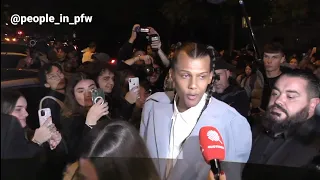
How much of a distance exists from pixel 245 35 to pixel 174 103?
40 centimetres

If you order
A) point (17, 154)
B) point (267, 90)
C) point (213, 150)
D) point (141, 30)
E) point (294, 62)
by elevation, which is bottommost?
point (17, 154)

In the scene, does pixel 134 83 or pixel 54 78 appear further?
pixel 134 83

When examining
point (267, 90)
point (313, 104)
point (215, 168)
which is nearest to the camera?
point (215, 168)

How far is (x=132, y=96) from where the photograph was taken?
232 cm

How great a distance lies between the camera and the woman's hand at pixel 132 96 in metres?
2.31

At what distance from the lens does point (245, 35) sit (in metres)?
2.23

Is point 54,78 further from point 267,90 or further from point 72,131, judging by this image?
point 267,90

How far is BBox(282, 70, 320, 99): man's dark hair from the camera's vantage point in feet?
7.02

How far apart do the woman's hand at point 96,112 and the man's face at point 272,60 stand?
70 cm

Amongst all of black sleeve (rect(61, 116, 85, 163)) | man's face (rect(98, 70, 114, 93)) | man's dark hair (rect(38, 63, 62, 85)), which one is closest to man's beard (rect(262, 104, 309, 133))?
man's face (rect(98, 70, 114, 93))

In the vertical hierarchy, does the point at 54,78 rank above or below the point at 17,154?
above

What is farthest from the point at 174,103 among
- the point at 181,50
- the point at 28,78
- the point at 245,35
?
the point at 28,78

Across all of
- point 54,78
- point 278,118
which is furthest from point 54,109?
point 278,118

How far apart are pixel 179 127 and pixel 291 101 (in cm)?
45
